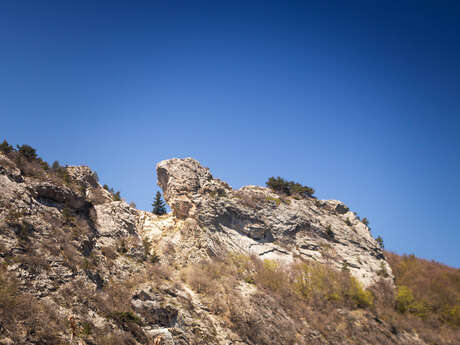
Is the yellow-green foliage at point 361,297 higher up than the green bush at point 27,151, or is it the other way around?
the green bush at point 27,151

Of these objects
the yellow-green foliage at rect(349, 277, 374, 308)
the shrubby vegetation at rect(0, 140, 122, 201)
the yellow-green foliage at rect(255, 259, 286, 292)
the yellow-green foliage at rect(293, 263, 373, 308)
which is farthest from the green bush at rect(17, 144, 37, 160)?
the yellow-green foliage at rect(349, 277, 374, 308)

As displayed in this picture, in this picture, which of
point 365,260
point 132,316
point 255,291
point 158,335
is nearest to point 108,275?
point 132,316

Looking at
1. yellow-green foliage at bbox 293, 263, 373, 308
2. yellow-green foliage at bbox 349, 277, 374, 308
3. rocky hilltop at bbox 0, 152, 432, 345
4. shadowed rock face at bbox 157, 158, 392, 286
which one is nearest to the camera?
rocky hilltop at bbox 0, 152, 432, 345

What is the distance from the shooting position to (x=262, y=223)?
1512 inches

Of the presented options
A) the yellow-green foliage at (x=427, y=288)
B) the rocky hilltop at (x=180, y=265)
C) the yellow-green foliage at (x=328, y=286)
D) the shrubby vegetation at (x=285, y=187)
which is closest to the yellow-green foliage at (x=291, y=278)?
the yellow-green foliage at (x=328, y=286)

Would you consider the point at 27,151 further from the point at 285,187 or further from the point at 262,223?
the point at 285,187

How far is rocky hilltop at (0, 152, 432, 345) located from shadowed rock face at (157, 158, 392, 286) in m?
0.14

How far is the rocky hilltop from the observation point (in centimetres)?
1778

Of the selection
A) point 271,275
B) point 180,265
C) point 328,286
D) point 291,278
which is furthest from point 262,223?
point 180,265

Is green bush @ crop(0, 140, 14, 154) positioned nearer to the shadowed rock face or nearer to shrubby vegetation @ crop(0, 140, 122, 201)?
shrubby vegetation @ crop(0, 140, 122, 201)

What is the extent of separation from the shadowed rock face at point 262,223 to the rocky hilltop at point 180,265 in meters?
0.14

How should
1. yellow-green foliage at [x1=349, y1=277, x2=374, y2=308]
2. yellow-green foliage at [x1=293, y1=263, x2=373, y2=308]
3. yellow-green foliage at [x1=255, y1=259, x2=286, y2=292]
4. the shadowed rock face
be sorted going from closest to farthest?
yellow-green foliage at [x1=255, y1=259, x2=286, y2=292] → yellow-green foliage at [x1=293, y1=263, x2=373, y2=308] → yellow-green foliage at [x1=349, y1=277, x2=374, y2=308] → the shadowed rock face

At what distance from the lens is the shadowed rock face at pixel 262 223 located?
35.6m

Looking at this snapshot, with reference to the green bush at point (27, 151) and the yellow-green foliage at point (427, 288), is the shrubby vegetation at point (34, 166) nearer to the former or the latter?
the green bush at point (27, 151)
